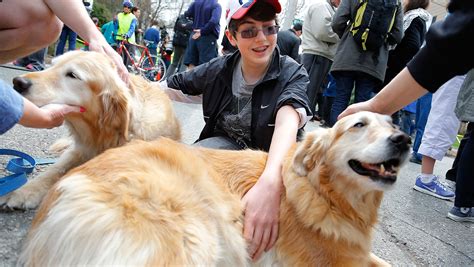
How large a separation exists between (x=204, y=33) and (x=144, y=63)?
746 cm

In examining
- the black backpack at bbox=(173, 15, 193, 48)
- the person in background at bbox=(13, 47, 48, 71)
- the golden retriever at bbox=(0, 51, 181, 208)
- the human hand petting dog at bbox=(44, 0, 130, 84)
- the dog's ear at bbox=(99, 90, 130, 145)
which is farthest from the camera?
the black backpack at bbox=(173, 15, 193, 48)

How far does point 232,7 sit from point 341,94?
267cm

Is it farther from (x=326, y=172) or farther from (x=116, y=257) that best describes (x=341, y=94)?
(x=116, y=257)

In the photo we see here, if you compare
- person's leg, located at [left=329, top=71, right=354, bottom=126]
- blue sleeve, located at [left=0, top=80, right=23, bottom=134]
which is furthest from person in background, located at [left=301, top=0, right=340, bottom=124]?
blue sleeve, located at [left=0, top=80, right=23, bottom=134]

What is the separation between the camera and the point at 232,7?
9.47 feet

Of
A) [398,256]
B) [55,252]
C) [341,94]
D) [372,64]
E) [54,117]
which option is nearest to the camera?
[55,252]

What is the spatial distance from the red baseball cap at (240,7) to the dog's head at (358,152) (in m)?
1.09

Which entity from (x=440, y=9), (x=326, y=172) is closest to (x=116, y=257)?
(x=326, y=172)

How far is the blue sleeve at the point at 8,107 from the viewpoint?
4.80ft

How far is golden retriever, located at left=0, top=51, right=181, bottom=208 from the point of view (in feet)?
7.34

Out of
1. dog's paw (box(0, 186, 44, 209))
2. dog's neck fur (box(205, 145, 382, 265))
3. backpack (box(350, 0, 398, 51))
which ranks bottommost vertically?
dog's paw (box(0, 186, 44, 209))

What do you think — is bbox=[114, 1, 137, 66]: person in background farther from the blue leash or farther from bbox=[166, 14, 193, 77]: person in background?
the blue leash

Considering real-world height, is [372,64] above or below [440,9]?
below

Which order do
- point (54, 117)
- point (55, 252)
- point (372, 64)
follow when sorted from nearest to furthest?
point (55, 252), point (54, 117), point (372, 64)
